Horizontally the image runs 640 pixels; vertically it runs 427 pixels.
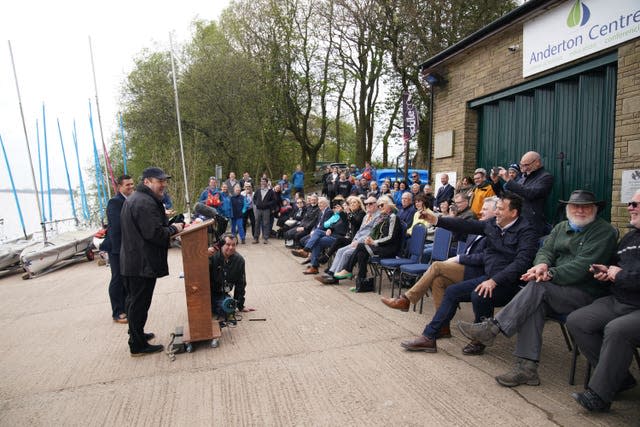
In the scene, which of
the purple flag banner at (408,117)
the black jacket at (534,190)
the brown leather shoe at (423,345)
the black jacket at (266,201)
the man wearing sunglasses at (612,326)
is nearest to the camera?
the man wearing sunglasses at (612,326)

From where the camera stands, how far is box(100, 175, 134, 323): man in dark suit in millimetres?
4789

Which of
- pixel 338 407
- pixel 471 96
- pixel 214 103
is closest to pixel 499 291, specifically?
pixel 338 407

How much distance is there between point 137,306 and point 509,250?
11.9 ft

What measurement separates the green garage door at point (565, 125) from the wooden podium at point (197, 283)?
18.9ft

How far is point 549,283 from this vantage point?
3182 millimetres

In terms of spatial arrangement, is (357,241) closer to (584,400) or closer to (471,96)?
(584,400)

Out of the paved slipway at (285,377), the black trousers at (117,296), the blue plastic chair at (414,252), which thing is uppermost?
the blue plastic chair at (414,252)

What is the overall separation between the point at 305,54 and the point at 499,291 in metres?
23.4

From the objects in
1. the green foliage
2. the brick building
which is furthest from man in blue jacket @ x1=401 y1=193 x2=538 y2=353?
the green foliage

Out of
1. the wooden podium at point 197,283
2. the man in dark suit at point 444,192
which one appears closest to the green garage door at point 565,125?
the man in dark suit at point 444,192

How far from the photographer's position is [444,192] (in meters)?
8.88

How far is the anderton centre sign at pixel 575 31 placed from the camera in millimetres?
5539

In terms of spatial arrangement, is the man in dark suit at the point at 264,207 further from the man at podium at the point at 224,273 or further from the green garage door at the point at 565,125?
the man at podium at the point at 224,273

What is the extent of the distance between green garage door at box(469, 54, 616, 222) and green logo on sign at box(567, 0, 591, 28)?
2.13 feet
